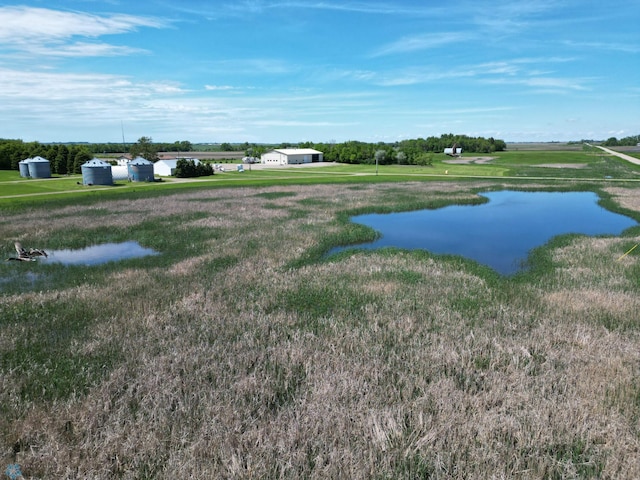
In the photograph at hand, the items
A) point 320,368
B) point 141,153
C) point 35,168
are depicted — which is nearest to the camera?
point 320,368

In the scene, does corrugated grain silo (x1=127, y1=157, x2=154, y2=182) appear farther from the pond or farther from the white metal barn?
the white metal barn

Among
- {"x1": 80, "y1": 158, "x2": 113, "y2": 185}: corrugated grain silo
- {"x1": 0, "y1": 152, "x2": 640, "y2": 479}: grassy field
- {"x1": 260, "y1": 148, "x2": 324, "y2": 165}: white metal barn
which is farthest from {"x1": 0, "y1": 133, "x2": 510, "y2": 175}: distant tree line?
{"x1": 0, "y1": 152, "x2": 640, "y2": 479}: grassy field

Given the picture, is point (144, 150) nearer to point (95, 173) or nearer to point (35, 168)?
point (35, 168)

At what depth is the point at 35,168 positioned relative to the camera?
8400cm

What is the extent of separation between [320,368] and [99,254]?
66.1 ft

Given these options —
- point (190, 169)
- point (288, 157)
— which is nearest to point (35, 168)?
point (190, 169)

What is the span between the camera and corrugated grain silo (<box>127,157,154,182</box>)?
7700cm

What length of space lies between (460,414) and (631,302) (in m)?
11.2

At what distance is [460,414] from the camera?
27.6 ft

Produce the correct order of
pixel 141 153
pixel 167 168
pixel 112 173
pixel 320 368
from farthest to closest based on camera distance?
pixel 141 153
pixel 167 168
pixel 112 173
pixel 320 368

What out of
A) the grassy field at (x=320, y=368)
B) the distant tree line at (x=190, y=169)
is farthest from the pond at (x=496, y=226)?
the distant tree line at (x=190, y=169)

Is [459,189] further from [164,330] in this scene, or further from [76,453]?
[76,453]

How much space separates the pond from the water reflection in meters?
12.4

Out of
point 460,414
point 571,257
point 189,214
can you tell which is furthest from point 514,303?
point 189,214
